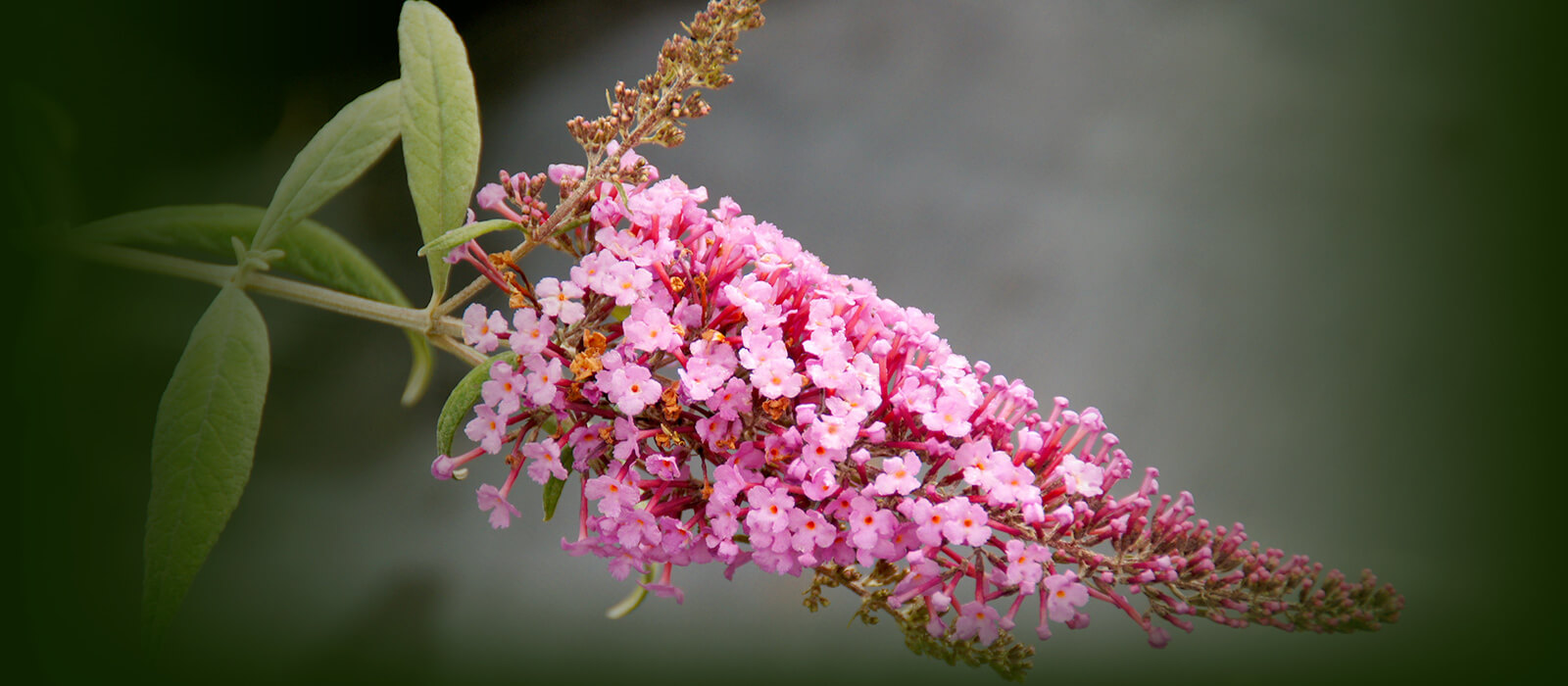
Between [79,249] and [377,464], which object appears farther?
[377,464]

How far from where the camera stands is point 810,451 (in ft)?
1.33

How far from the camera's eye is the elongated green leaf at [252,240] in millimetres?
572

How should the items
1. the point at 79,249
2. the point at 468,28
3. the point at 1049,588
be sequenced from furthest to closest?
the point at 468,28 < the point at 79,249 < the point at 1049,588

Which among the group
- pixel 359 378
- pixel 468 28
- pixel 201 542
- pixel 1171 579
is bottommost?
pixel 201 542

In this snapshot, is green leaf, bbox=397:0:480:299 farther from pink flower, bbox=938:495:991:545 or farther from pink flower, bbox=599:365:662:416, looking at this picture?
pink flower, bbox=938:495:991:545

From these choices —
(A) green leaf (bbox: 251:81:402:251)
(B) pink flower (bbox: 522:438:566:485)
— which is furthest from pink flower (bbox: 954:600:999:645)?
(A) green leaf (bbox: 251:81:402:251)

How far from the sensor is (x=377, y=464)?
1.17 m

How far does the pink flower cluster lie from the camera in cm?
41

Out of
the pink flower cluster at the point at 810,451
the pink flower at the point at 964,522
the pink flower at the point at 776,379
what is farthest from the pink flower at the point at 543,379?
the pink flower at the point at 964,522

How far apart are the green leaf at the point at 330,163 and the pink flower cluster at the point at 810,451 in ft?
0.48

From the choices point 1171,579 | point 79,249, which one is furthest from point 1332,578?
point 79,249

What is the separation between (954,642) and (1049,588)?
6cm

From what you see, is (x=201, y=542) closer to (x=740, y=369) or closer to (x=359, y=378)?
(x=740, y=369)

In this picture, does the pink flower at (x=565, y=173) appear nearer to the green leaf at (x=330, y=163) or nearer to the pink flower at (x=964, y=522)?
the green leaf at (x=330, y=163)
